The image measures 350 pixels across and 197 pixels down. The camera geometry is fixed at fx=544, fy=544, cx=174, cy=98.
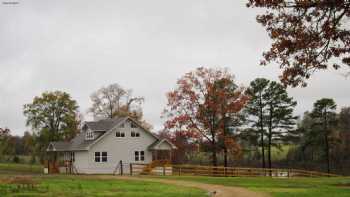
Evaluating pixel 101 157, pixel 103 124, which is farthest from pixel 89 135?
pixel 101 157

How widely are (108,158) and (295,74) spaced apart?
4384 centimetres

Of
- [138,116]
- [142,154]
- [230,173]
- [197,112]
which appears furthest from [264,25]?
[138,116]

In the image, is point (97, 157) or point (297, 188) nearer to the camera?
point (297, 188)

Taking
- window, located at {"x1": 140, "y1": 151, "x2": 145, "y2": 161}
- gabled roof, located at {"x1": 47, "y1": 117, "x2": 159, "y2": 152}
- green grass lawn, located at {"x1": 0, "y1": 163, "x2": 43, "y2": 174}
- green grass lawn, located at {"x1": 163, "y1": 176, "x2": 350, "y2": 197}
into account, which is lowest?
green grass lawn, located at {"x1": 0, "y1": 163, "x2": 43, "y2": 174}

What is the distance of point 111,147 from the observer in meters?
57.8

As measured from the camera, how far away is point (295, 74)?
51.0ft

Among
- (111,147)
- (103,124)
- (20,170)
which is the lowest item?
(20,170)

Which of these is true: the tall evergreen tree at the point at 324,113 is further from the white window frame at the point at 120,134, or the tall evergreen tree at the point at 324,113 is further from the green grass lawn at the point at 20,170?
the green grass lawn at the point at 20,170

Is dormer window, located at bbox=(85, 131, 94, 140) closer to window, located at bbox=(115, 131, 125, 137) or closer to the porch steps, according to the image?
window, located at bbox=(115, 131, 125, 137)

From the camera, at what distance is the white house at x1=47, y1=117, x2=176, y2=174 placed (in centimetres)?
5703

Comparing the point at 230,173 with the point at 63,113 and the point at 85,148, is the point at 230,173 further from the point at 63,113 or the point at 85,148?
the point at 63,113

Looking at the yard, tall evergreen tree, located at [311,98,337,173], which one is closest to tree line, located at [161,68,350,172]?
tall evergreen tree, located at [311,98,337,173]

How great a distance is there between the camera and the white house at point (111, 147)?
57031 millimetres

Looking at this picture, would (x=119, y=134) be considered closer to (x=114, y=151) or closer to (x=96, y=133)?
(x=114, y=151)
